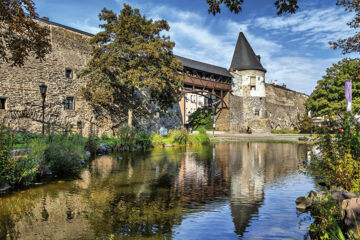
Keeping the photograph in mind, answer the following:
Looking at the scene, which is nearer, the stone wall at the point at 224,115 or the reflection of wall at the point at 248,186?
the reflection of wall at the point at 248,186

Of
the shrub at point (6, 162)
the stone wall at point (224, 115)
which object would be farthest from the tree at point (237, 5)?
the stone wall at point (224, 115)


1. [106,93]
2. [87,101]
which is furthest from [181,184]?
[87,101]

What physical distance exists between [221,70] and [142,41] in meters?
21.5

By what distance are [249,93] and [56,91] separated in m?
30.3

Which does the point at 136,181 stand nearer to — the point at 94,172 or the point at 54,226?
the point at 94,172

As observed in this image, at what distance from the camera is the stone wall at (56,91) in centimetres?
1819

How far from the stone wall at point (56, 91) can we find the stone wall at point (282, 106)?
3118 centimetres

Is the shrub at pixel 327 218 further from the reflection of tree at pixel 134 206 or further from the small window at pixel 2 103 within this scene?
the small window at pixel 2 103

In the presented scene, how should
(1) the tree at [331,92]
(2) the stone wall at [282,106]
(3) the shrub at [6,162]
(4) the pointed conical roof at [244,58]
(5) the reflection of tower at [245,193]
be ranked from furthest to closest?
(2) the stone wall at [282,106] < (4) the pointed conical roof at [244,58] < (1) the tree at [331,92] < (3) the shrub at [6,162] < (5) the reflection of tower at [245,193]

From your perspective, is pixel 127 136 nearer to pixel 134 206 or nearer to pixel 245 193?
pixel 245 193

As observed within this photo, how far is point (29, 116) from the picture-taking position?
1884 centimetres

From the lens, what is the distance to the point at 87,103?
22.6 meters

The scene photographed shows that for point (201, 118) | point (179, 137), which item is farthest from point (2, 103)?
point (201, 118)

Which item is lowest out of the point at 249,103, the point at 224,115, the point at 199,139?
the point at 199,139
